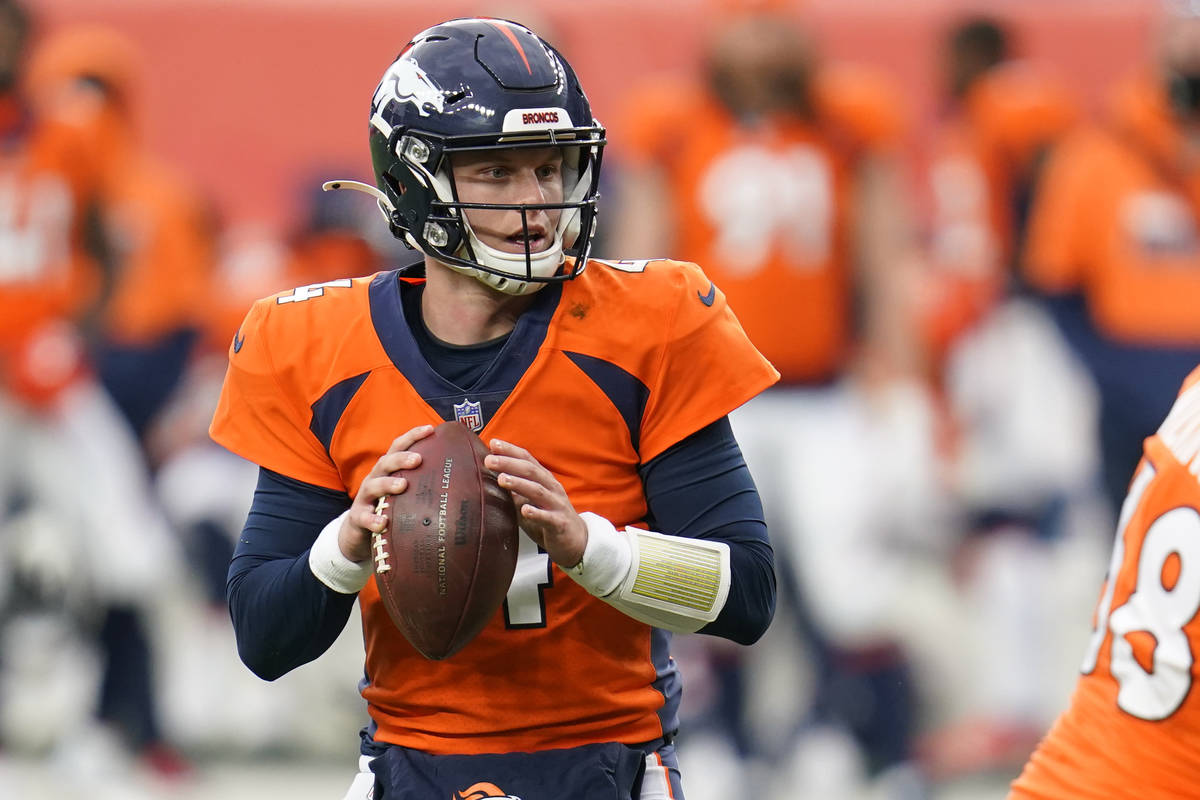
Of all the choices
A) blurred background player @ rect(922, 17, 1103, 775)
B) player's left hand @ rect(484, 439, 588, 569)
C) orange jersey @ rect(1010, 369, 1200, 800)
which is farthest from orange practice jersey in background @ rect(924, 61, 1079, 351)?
player's left hand @ rect(484, 439, 588, 569)

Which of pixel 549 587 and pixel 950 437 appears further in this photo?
pixel 950 437

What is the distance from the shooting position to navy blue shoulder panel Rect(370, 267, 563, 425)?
226 cm

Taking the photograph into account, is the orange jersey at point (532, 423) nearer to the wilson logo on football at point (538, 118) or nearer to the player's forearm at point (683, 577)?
the player's forearm at point (683, 577)

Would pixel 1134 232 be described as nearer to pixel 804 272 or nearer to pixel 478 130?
pixel 804 272

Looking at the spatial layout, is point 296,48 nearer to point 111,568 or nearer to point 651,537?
point 111,568

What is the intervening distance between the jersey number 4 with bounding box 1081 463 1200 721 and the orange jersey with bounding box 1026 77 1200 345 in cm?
307

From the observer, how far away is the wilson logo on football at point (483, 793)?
2.17 metres

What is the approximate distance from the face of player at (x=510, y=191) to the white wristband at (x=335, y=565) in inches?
17.2

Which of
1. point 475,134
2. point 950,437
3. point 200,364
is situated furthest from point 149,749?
point 475,134

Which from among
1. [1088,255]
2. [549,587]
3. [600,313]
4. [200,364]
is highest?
[600,313]

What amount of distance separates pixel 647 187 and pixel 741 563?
324 centimetres

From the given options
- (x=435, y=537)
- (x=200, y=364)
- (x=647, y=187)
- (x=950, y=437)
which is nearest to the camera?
(x=435, y=537)

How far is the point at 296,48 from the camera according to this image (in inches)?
250

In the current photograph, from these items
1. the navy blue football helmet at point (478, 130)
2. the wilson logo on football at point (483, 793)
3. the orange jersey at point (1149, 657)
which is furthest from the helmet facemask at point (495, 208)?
the orange jersey at point (1149, 657)
